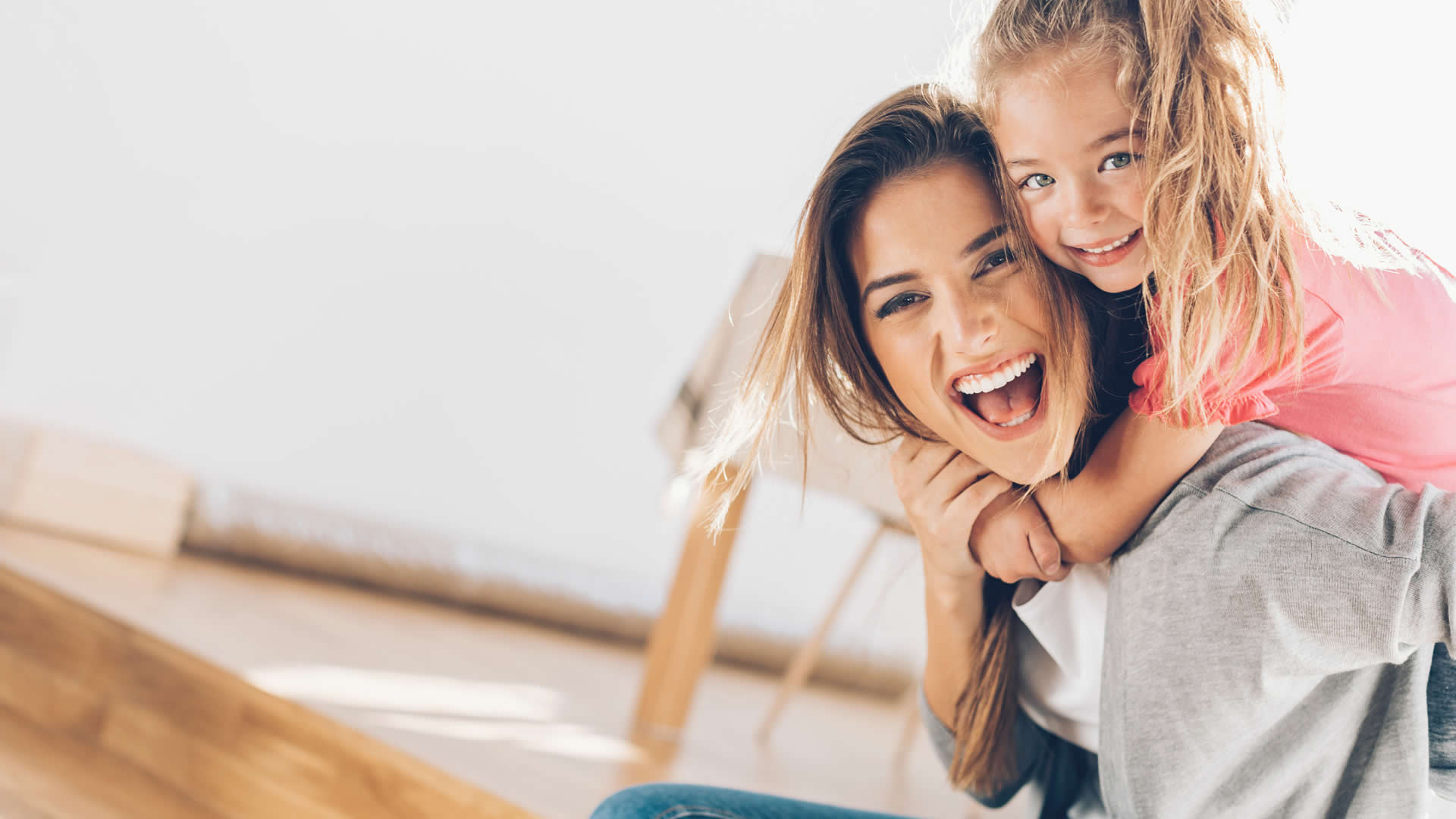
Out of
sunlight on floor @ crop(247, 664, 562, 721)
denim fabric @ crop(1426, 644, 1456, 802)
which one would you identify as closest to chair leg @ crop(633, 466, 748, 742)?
sunlight on floor @ crop(247, 664, 562, 721)

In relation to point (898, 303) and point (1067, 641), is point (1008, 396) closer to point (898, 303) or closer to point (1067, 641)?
point (898, 303)

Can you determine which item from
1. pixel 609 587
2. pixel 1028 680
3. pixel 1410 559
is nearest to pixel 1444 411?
pixel 1410 559

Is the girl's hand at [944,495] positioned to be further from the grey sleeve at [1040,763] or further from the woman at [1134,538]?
the grey sleeve at [1040,763]

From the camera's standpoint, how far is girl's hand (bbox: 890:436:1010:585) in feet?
2.23

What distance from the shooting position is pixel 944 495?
2.26 feet

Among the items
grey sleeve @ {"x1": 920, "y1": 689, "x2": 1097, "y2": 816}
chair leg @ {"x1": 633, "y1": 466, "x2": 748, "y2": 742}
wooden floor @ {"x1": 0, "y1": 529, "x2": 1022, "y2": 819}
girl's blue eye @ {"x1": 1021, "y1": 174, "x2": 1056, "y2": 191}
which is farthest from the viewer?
chair leg @ {"x1": 633, "y1": 466, "x2": 748, "y2": 742}

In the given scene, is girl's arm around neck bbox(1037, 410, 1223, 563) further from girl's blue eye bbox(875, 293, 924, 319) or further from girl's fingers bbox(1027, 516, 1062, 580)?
girl's blue eye bbox(875, 293, 924, 319)

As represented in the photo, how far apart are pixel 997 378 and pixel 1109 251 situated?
0.09 meters

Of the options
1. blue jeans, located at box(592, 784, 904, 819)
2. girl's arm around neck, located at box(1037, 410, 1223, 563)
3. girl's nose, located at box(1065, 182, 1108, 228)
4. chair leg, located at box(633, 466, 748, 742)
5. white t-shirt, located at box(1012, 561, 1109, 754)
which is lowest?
chair leg, located at box(633, 466, 748, 742)

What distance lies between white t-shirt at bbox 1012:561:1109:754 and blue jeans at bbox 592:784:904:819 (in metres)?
0.16

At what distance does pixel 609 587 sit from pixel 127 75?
5.59 ft

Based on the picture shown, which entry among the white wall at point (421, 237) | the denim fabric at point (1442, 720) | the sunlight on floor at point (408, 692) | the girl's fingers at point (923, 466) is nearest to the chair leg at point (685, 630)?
the sunlight on floor at point (408, 692)

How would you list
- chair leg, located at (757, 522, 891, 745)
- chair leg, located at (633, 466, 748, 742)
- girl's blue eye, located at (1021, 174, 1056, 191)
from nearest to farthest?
girl's blue eye, located at (1021, 174, 1056, 191), chair leg, located at (633, 466, 748, 742), chair leg, located at (757, 522, 891, 745)

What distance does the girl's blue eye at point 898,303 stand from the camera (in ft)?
2.15
